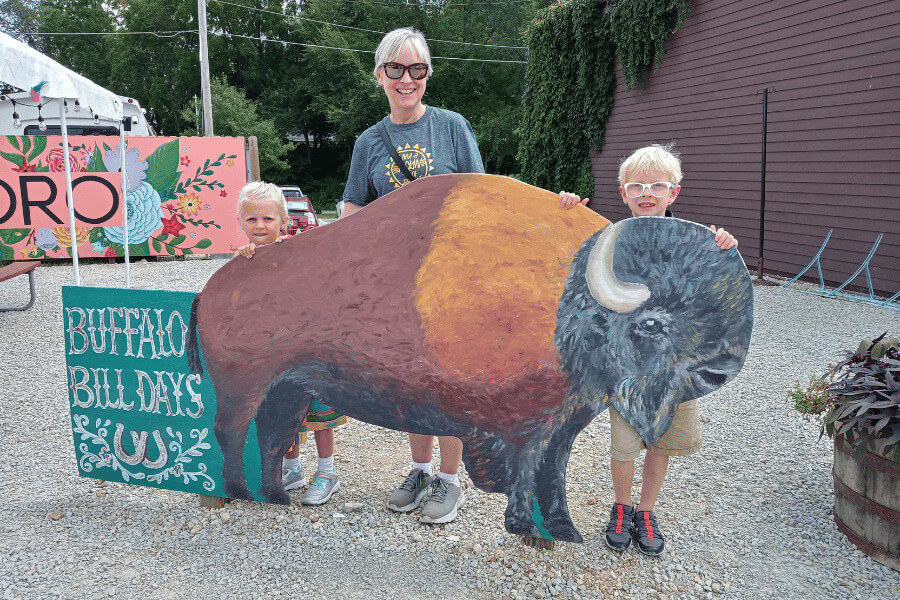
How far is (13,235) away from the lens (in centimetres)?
932

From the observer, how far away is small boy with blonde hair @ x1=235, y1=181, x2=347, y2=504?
2.56 m

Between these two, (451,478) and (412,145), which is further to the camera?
(451,478)

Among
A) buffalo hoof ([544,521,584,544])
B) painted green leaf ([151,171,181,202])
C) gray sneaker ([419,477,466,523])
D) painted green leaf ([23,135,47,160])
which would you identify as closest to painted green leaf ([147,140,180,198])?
painted green leaf ([151,171,181,202])

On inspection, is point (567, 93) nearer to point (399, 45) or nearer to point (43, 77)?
point (43, 77)

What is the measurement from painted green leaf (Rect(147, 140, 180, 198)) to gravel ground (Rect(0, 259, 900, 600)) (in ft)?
22.7

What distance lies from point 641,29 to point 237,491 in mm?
11122

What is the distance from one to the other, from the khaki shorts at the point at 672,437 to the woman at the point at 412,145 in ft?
2.21

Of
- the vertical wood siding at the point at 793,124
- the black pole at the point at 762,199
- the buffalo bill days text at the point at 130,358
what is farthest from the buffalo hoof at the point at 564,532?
the black pole at the point at 762,199

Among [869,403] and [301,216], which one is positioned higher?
[301,216]

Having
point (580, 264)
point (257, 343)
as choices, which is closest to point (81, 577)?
point (257, 343)

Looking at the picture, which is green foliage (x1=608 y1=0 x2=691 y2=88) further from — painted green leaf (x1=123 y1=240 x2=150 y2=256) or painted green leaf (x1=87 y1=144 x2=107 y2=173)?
painted green leaf (x1=87 y1=144 x2=107 y2=173)

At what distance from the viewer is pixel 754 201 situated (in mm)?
9234

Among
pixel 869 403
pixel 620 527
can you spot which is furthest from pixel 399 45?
pixel 869 403

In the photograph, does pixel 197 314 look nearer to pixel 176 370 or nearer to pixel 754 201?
pixel 176 370
